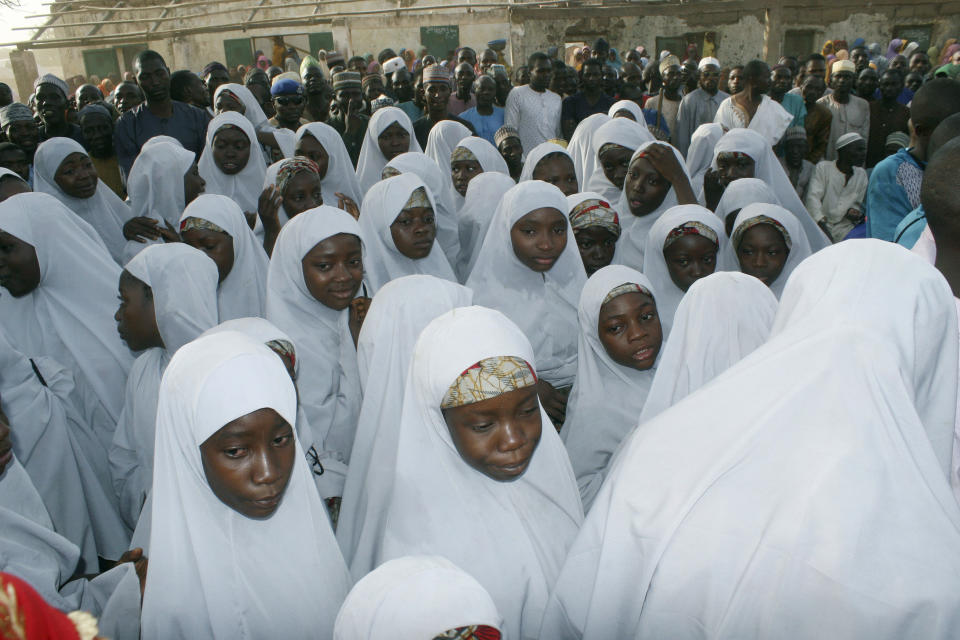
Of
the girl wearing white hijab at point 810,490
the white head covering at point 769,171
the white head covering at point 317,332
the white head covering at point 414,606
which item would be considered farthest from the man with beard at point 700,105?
the white head covering at point 414,606

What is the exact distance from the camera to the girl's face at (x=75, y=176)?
4719 mm

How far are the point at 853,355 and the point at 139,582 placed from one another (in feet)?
6.51

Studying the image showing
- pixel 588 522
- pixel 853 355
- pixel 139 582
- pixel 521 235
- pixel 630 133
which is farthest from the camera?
pixel 630 133

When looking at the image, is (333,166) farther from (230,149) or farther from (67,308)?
(67,308)

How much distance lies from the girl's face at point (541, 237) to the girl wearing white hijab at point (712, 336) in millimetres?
1241

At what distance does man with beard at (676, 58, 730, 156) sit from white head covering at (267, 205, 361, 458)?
603cm

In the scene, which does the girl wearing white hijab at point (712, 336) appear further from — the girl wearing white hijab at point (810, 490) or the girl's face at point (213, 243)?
the girl's face at point (213, 243)

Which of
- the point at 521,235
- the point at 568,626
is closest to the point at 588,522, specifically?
the point at 568,626

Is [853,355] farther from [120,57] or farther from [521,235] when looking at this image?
[120,57]

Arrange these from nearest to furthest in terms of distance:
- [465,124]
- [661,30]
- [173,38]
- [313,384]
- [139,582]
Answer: [139,582], [313,384], [465,124], [661,30], [173,38]

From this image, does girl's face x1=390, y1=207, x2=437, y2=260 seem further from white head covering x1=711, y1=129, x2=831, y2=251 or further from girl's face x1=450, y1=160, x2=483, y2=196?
white head covering x1=711, y1=129, x2=831, y2=251

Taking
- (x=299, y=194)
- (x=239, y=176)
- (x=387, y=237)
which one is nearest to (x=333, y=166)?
(x=239, y=176)

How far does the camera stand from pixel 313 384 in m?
3.24

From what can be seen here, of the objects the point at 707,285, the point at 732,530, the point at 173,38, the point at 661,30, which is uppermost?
the point at 173,38
